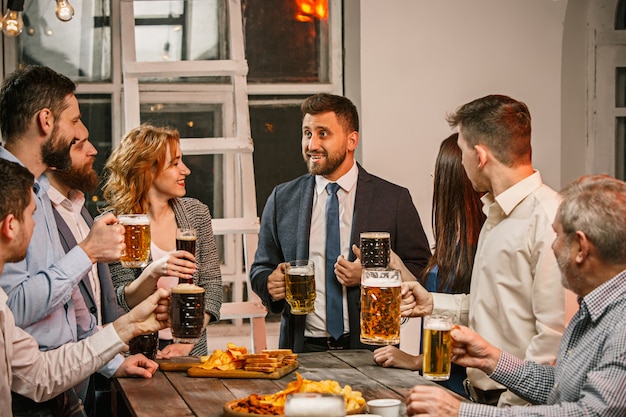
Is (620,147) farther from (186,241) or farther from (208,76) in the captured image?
(186,241)

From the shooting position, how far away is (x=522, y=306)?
3.09m

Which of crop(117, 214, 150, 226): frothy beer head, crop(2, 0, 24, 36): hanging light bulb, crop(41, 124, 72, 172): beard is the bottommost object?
crop(117, 214, 150, 226): frothy beer head

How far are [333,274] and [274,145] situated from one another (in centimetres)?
159

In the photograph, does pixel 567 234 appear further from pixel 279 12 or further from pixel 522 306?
pixel 279 12

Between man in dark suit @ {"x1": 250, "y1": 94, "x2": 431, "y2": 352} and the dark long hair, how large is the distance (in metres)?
0.54

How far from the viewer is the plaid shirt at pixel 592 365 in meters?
2.28

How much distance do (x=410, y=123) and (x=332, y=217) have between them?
1183 millimetres

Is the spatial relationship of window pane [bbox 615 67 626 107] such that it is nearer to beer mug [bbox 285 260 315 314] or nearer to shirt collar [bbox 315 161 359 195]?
shirt collar [bbox 315 161 359 195]

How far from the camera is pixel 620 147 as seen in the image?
5625mm

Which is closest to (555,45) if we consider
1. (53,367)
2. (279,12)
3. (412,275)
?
(279,12)

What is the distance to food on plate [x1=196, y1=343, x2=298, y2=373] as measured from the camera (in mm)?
3215

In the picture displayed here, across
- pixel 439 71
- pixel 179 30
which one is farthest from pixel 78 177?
pixel 439 71

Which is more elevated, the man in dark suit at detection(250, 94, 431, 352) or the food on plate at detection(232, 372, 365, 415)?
the man in dark suit at detection(250, 94, 431, 352)

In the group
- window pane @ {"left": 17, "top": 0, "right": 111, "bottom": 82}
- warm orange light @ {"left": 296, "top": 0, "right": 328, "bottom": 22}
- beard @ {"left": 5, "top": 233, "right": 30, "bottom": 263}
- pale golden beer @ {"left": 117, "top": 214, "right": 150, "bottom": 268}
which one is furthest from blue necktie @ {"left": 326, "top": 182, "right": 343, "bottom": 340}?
window pane @ {"left": 17, "top": 0, "right": 111, "bottom": 82}
